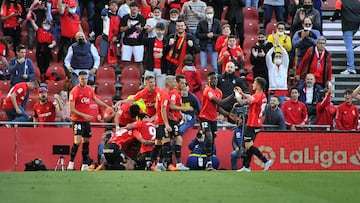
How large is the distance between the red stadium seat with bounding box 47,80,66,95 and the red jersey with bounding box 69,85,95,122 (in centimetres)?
398

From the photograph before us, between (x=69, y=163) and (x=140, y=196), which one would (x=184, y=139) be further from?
(x=140, y=196)

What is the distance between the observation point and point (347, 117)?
2378cm

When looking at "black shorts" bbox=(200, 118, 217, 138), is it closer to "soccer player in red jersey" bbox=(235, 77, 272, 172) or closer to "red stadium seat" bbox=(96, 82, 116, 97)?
"soccer player in red jersey" bbox=(235, 77, 272, 172)

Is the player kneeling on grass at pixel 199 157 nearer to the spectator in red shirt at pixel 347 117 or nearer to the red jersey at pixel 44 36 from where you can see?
the spectator in red shirt at pixel 347 117

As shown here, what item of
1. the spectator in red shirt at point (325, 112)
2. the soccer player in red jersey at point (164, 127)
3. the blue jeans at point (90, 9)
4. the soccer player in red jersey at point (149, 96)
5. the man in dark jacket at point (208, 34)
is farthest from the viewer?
the blue jeans at point (90, 9)

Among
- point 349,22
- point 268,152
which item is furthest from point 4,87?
point 349,22

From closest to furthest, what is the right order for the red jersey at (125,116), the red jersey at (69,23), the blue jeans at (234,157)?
the red jersey at (125,116)
the blue jeans at (234,157)
the red jersey at (69,23)

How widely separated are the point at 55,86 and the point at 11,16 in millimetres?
2616

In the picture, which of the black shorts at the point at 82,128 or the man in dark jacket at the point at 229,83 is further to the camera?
the man in dark jacket at the point at 229,83

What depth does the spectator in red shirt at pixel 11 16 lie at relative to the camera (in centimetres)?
2670

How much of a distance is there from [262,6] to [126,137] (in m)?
9.67

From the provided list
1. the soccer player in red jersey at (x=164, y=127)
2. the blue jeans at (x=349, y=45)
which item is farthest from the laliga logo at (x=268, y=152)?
the blue jeans at (x=349, y=45)

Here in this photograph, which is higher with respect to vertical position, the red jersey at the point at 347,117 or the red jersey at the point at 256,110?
the red jersey at the point at 256,110

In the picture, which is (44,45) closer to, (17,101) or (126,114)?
(17,101)
